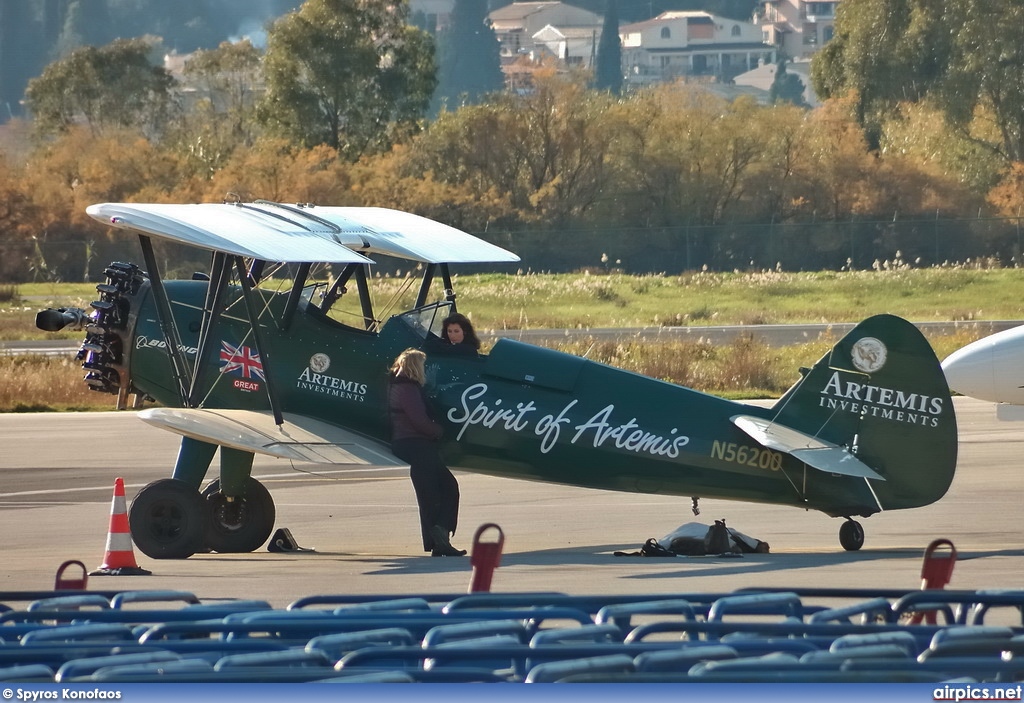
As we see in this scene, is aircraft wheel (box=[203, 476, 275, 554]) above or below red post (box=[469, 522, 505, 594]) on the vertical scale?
below

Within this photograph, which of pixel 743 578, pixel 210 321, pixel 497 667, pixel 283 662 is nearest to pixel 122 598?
pixel 283 662

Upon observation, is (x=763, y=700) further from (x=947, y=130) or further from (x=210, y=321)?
(x=947, y=130)

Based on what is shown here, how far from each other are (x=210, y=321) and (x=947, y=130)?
6756 cm

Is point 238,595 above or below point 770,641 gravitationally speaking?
below

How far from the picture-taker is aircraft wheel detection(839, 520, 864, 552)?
1238 cm

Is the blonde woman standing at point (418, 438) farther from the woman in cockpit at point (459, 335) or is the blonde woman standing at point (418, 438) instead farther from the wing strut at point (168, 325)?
the wing strut at point (168, 325)

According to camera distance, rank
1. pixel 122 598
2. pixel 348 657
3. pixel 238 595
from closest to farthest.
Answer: pixel 348 657 < pixel 122 598 < pixel 238 595

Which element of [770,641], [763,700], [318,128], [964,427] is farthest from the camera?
[318,128]

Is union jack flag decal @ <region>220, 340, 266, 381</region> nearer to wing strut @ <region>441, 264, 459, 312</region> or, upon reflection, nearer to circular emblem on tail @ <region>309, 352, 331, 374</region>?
circular emblem on tail @ <region>309, 352, 331, 374</region>

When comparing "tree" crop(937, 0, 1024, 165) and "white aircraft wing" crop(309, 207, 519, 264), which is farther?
"tree" crop(937, 0, 1024, 165)

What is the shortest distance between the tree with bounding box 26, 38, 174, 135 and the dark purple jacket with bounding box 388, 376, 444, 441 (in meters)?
83.7

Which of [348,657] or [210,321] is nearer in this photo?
[348,657]

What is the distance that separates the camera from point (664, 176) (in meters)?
75.6

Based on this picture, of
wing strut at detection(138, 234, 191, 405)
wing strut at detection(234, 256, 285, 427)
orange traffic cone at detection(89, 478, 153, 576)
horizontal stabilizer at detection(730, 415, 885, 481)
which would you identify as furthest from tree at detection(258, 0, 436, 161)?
horizontal stabilizer at detection(730, 415, 885, 481)
